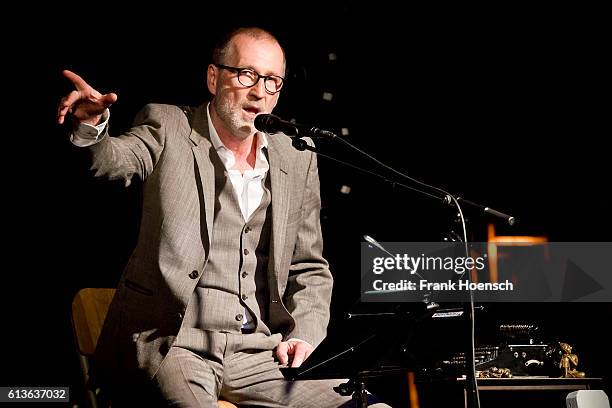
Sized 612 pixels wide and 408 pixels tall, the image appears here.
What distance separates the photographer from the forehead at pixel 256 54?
269 centimetres

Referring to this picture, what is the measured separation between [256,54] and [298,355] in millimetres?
1071

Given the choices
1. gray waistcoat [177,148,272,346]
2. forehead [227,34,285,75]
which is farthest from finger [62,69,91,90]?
forehead [227,34,285,75]

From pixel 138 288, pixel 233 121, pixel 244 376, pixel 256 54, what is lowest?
pixel 244 376

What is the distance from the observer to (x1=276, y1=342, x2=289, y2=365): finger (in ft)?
8.29

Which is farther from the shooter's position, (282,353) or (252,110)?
(252,110)

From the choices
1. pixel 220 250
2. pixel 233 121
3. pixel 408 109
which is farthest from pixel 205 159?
pixel 408 109

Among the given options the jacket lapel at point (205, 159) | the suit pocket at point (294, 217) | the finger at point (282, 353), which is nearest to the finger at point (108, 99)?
the jacket lapel at point (205, 159)

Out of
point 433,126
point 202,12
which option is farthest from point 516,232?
point 202,12

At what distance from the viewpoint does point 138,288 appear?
7.89ft

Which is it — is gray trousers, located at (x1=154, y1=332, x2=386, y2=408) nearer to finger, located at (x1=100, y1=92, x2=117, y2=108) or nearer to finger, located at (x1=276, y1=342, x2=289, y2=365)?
finger, located at (x1=276, y1=342, x2=289, y2=365)

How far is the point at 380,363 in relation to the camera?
2055 mm

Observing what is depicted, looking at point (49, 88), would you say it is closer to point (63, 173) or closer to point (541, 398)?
point (63, 173)

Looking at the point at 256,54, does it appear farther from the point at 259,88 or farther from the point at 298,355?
the point at 298,355

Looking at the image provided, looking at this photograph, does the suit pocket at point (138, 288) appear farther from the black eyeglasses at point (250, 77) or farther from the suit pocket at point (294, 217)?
the black eyeglasses at point (250, 77)
